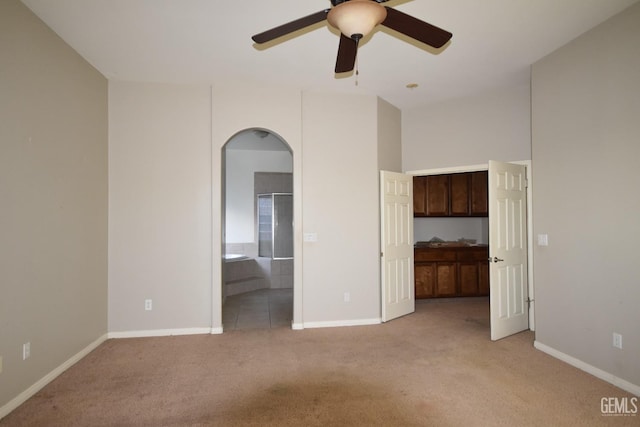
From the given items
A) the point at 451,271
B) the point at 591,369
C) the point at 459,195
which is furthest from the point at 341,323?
the point at 459,195

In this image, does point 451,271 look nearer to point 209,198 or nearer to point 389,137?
point 389,137

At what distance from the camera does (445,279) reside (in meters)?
5.84

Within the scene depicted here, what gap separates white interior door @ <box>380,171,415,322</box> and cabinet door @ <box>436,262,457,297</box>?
3.03 feet

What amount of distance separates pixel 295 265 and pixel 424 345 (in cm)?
172

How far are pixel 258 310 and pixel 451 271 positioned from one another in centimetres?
315

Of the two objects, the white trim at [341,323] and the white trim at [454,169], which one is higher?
the white trim at [454,169]

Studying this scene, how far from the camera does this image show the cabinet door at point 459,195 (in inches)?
238

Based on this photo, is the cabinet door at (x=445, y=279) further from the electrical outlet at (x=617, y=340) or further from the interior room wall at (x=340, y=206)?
the electrical outlet at (x=617, y=340)

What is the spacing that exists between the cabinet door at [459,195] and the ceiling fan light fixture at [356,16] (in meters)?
4.70

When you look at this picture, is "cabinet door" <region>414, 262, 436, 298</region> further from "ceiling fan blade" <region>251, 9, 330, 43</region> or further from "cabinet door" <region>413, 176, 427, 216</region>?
"ceiling fan blade" <region>251, 9, 330, 43</region>

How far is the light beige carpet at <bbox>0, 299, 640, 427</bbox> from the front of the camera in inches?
94.5

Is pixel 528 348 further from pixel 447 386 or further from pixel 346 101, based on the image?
pixel 346 101

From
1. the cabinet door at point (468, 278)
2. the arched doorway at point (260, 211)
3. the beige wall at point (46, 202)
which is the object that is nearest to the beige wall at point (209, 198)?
the beige wall at point (46, 202)

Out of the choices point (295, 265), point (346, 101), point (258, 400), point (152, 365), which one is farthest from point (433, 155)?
point (152, 365)
